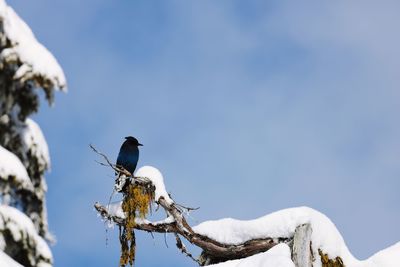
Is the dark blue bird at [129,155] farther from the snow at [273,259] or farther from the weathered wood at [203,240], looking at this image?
the snow at [273,259]

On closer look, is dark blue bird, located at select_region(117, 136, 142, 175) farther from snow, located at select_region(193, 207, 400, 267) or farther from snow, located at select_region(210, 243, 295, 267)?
snow, located at select_region(210, 243, 295, 267)

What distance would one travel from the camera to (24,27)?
4.71 meters

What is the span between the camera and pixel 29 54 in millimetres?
4453

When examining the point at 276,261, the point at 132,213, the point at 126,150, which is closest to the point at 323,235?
the point at 276,261

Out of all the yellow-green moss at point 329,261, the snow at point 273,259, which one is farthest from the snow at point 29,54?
the yellow-green moss at point 329,261

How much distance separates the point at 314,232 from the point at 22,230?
660cm

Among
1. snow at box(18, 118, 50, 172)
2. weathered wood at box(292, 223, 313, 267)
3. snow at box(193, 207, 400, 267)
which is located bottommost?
snow at box(18, 118, 50, 172)

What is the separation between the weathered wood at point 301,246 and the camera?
984 cm

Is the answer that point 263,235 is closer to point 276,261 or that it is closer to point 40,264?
point 276,261

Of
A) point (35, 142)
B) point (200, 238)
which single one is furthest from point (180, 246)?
point (35, 142)

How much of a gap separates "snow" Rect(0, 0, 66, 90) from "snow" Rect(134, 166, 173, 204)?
6.73m

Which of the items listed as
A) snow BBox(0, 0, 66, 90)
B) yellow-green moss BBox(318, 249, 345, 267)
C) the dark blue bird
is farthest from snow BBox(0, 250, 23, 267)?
the dark blue bird

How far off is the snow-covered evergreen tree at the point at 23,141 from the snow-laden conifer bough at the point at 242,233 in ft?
16.1

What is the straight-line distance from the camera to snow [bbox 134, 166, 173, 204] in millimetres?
11125
